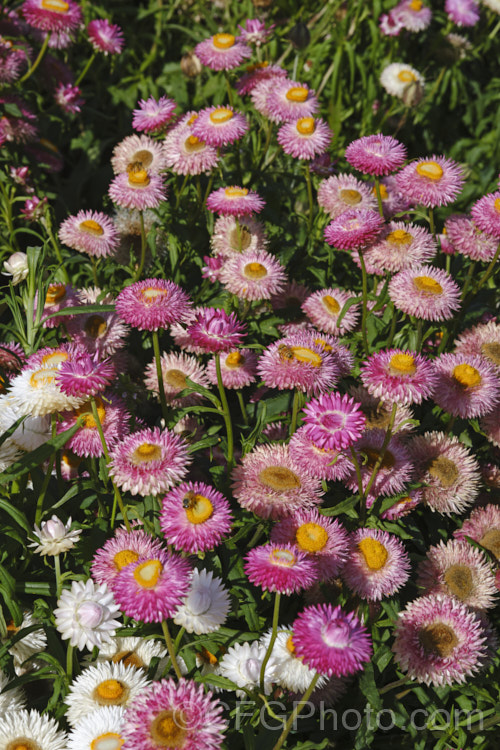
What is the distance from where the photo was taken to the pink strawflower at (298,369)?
2.07 m

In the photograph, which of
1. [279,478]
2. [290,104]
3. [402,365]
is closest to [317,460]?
[279,478]

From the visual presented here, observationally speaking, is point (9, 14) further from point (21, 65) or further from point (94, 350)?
point (94, 350)

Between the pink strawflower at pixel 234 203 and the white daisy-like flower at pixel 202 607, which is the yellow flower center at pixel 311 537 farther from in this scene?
the pink strawflower at pixel 234 203

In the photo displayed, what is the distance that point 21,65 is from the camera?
11.4 ft

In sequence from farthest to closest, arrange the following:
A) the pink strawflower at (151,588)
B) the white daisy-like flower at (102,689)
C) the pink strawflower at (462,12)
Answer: the pink strawflower at (462,12)
the white daisy-like flower at (102,689)
the pink strawflower at (151,588)

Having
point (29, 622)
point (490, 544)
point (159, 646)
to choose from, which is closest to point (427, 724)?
point (490, 544)

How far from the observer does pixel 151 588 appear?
1.52m

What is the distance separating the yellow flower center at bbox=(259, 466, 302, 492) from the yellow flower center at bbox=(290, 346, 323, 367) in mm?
321

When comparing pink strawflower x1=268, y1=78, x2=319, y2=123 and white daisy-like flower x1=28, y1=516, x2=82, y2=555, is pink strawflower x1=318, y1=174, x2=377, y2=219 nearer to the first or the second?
pink strawflower x1=268, y1=78, x2=319, y2=123

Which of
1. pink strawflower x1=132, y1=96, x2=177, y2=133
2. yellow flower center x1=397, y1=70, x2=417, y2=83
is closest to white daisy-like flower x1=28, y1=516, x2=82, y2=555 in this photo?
pink strawflower x1=132, y1=96, x2=177, y2=133

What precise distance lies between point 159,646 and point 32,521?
0.53m

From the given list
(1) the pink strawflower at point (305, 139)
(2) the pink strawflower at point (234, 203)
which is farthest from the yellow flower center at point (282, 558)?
(1) the pink strawflower at point (305, 139)

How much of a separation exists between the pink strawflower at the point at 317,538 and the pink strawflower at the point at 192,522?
23 centimetres

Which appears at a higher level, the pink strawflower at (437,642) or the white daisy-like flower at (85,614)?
the white daisy-like flower at (85,614)
